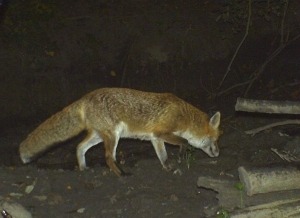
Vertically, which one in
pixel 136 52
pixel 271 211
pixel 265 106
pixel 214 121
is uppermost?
pixel 265 106

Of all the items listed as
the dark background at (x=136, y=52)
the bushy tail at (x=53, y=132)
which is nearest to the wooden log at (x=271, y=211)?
the bushy tail at (x=53, y=132)

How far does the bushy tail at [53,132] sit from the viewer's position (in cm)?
898

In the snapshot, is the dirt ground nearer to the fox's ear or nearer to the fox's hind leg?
the fox's hind leg

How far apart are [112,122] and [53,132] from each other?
0.81 m

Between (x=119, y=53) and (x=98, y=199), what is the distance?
5638mm

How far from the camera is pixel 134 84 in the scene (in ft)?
43.3

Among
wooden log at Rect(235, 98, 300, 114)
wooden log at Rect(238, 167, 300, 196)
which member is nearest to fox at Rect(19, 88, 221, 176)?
wooden log at Rect(235, 98, 300, 114)

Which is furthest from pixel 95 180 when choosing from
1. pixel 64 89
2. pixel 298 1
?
pixel 298 1

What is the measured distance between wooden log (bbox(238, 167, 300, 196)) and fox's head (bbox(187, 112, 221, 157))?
2340mm

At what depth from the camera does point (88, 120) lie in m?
8.98

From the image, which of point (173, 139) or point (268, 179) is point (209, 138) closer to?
point (173, 139)

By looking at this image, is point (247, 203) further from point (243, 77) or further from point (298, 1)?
point (298, 1)

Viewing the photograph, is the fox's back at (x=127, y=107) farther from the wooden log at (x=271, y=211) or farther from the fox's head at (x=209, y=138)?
the wooden log at (x=271, y=211)

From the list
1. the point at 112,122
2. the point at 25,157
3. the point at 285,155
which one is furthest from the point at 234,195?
the point at 25,157
